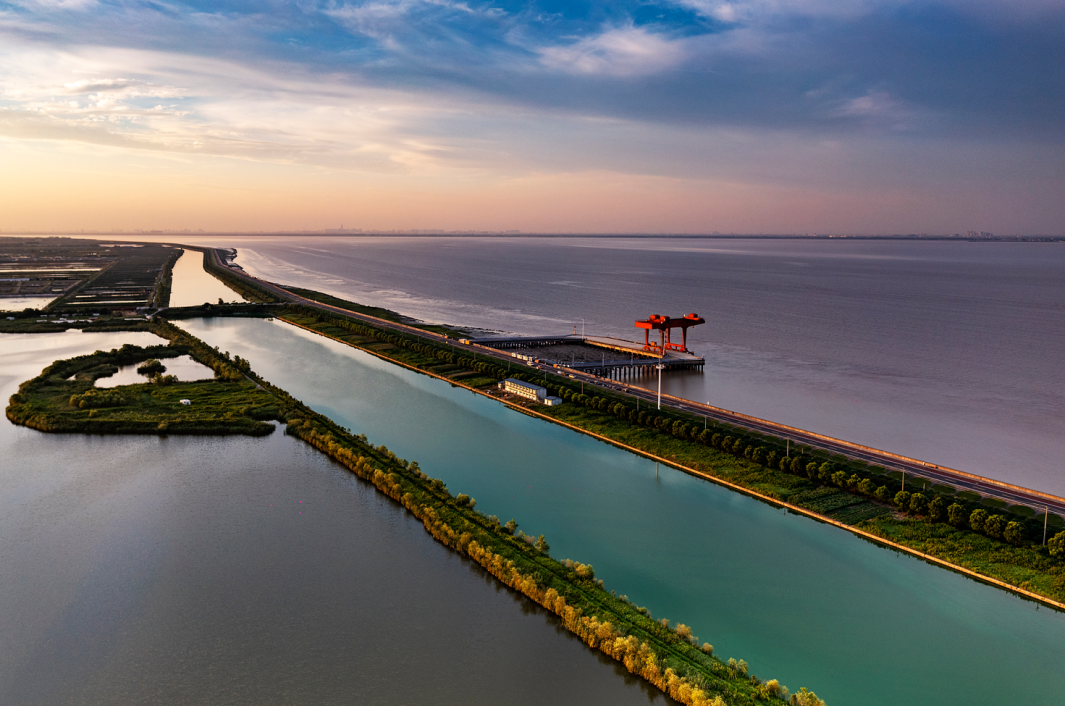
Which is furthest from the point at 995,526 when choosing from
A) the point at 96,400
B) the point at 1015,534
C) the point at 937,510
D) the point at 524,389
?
the point at 96,400

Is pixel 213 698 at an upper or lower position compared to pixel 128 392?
lower

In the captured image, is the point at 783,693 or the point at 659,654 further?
the point at 659,654

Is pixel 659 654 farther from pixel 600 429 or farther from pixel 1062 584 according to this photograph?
pixel 600 429

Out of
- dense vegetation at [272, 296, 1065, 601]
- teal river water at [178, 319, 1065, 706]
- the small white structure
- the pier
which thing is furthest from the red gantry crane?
teal river water at [178, 319, 1065, 706]

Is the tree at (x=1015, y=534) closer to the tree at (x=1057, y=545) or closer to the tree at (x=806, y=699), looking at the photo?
the tree at (x=1057, y=545)

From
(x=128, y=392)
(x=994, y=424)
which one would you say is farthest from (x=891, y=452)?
(x=128, y=392)

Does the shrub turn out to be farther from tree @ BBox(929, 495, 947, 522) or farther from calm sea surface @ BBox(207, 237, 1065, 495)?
tree @ BBox(929, 495, 947, 522)
